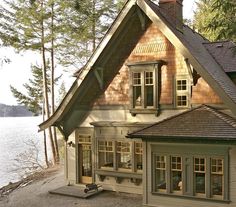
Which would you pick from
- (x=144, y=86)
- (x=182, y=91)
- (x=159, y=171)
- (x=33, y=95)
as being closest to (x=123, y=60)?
(x=144, y=86)

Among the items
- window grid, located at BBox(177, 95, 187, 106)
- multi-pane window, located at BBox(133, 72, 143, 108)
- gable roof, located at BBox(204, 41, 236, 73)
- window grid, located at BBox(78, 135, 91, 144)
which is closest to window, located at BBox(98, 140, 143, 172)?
window grid, located at BBox(78, 135, 91, 144)

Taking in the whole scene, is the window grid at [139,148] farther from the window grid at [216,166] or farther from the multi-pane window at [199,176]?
the window grid at [216,166]

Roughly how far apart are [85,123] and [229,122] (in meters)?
7.04

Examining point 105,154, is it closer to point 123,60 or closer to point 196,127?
point 123,60

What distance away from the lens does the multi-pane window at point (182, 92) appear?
571 inches

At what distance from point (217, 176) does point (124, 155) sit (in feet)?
15.1

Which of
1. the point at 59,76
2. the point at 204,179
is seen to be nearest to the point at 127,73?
the point at 204,179

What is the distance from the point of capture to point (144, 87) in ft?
50.4

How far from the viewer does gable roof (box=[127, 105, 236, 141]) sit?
12.3m

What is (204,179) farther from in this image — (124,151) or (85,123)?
(85,123)

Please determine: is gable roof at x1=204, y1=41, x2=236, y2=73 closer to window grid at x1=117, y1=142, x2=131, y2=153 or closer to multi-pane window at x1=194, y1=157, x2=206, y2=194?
multi-pane window at x1=194, y1=157, x2=206, y2=194

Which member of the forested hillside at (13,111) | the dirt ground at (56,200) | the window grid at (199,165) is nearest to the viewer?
the window grid at (199,165)

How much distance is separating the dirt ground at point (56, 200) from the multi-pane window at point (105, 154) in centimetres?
126

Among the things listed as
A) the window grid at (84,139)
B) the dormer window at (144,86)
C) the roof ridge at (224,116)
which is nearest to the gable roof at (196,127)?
the roof ridge at (224,116)
